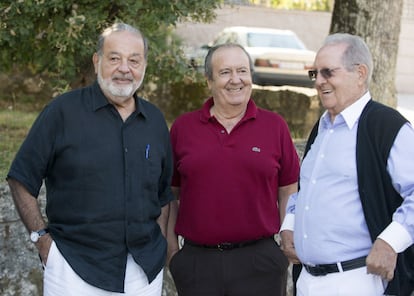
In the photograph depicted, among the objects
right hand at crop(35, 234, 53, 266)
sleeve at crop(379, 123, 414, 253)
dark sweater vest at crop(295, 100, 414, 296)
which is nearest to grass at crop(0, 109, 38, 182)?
right hand at crop(35, 234, 53, 266)

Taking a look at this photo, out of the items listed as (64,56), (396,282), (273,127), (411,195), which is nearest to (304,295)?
(396,282)

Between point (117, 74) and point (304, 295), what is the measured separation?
1384 millimetres

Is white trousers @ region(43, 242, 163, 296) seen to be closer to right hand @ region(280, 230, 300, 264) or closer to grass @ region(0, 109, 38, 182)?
right hand @ region(280, 230, 300, 264)

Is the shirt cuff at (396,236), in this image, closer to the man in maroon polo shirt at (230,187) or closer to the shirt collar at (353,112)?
the shirt collar at (353,112)

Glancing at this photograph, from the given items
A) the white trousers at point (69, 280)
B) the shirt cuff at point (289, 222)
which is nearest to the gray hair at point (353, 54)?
the shirt cuff at point (289, 222)

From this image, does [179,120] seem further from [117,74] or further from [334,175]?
[334,175]

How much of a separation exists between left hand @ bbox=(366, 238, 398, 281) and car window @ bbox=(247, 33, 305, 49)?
47.1 feet

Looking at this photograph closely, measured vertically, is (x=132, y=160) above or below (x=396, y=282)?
above

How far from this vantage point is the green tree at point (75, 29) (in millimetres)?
5902

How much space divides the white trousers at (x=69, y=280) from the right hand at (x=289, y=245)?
73 centimetres

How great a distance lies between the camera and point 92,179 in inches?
129

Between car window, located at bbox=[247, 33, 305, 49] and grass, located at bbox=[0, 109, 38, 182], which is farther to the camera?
car window, located at bbox=[247, 33, 305, 49]

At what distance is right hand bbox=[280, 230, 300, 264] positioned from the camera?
11.3ft

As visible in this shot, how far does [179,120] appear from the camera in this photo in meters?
3.98
